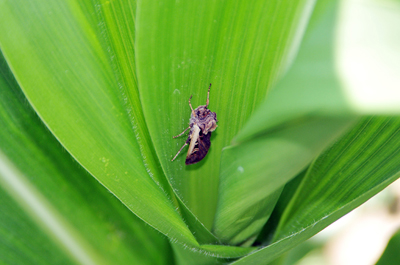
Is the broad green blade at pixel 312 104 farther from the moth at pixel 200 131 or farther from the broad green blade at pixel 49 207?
the broad green blade at pixel 49 207

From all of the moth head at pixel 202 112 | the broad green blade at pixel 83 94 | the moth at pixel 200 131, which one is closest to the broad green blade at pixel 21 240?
the broad green blade at pixel 83 94

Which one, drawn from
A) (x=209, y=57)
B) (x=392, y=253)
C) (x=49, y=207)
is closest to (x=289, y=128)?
(x=209, y=57)

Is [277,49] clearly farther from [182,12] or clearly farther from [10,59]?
[10,59]

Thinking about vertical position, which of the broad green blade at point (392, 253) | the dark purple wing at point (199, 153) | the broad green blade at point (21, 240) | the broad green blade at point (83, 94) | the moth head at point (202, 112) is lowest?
the broad green blade at point (392, 253)

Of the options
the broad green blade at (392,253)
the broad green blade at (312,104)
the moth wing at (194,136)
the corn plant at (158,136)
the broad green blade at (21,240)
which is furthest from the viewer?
the broad green blade at (392,253)

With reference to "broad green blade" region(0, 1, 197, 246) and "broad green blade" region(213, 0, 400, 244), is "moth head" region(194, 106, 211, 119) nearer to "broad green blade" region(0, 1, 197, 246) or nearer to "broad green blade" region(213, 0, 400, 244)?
→ "broad green blade" region(0, 1, 197, 246)

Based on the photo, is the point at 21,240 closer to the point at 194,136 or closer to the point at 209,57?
the point at 194,136

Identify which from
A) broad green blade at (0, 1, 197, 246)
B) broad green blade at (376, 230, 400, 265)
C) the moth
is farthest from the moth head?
broad green blade at (376, 230, 400, 265)
